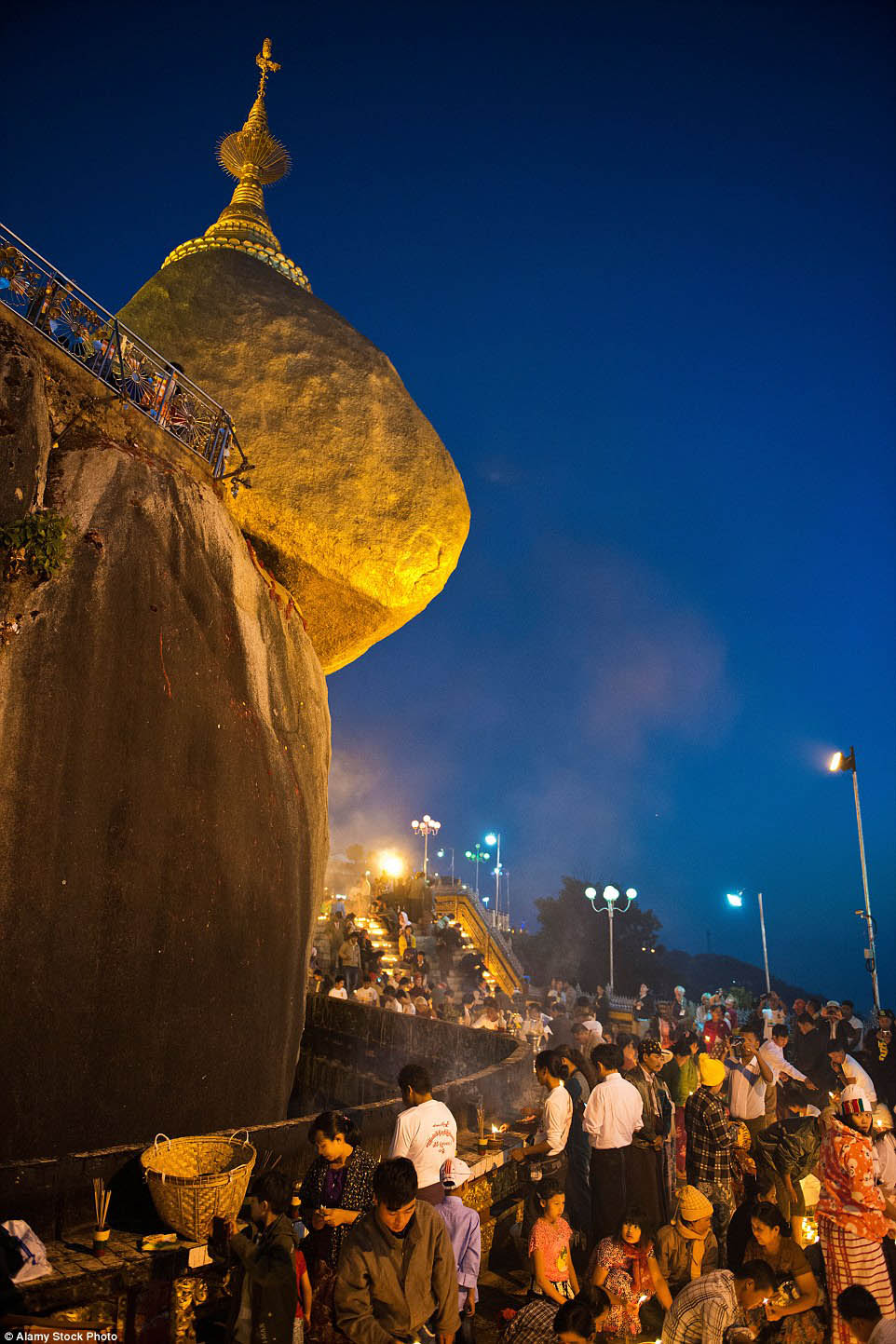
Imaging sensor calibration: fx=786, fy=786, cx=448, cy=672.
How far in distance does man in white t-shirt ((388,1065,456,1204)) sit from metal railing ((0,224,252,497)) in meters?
8.14

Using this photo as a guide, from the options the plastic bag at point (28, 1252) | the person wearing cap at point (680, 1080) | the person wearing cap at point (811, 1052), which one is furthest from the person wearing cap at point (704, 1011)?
the plastic bag at point (28, 1252)

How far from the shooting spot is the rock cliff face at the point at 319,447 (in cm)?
1311

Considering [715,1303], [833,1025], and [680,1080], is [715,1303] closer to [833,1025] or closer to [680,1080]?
Answer: [680,1080]

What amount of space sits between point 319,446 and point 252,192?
911 centimetres

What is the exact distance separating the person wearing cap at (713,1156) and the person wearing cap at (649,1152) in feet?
0.99

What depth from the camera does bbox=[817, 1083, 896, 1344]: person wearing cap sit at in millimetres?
5637

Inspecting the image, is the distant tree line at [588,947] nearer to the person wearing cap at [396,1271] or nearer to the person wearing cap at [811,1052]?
the person wearing cap at [811,1052]

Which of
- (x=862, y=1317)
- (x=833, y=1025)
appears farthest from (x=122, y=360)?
(x=833, y=1025)

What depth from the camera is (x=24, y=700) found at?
6703mm

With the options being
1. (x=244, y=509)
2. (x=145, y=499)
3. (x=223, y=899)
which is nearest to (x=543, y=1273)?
(x=223, y=899)

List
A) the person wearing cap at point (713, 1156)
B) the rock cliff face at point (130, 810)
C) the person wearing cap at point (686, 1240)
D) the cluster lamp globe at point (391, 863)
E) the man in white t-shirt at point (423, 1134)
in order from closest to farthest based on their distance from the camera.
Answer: the man in white t-shirt at point (423, 1134) → the person wearing cap at point (686, 1240) → the rock cliff face at point (130, 810) → the person wearing cap at point (713, 1156) → the cluster lamp globe at point (391, 863)

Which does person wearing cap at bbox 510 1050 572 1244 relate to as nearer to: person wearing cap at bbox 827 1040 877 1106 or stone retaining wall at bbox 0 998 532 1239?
stone retaining wall at bbox 0 998 532 1239

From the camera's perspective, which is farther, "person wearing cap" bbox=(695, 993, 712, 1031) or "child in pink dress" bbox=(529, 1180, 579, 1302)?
"person wearing cap" bbox=(695, 993, 712, 1031)

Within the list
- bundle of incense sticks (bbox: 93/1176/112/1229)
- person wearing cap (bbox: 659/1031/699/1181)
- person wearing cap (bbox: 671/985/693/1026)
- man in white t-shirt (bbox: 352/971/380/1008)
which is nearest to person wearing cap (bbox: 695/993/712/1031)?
person wearing cap (bbox: 671/985/693/1026)
